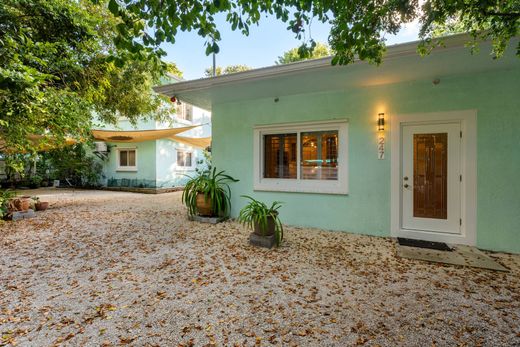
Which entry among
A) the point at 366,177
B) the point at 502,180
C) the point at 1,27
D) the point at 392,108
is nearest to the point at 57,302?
the point at 1,27

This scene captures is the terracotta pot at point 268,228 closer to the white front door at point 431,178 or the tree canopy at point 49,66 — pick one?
the white front door at point 431,178

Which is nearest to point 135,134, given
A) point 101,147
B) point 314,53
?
point 101,147

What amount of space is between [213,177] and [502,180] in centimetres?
530

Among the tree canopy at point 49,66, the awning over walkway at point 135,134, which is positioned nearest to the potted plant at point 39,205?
the tree canopy at point 49,66

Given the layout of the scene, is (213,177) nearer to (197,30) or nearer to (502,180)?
(197,30)

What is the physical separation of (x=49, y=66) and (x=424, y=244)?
23.9 ft

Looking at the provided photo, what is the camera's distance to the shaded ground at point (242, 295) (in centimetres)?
188

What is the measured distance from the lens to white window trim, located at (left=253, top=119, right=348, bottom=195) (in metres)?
4.71

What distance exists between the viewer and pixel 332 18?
2529 millimetres

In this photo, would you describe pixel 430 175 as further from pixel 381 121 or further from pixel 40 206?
pixel 40 206

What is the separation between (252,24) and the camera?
2.56 metres

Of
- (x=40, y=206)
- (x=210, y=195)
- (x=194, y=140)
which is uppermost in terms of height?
(x=194, y=140)

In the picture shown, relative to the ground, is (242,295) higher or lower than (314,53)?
lower

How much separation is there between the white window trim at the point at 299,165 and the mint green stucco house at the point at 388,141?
21 millimetres
